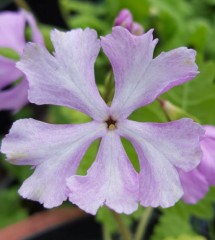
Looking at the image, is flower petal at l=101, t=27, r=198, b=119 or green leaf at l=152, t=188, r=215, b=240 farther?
green leaf at l=152, t=188, r=215, b=240

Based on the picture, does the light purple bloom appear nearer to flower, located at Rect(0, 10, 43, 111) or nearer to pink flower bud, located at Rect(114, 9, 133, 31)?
pink flower bud, located at Rect(114, 9, 133, 31)

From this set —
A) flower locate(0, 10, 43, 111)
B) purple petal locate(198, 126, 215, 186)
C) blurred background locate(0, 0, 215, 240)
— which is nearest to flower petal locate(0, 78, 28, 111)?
flower locate(0, 10, 43, 111)

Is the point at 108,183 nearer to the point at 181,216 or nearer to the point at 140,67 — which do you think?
the point at 140,67

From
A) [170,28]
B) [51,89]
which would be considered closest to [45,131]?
[51,89]

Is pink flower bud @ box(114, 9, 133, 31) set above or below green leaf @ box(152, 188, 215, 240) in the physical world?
above

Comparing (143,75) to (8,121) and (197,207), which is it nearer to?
(197,207)

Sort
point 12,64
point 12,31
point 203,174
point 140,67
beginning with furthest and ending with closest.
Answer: point 12,31 → point 12,64 → point 203,174 → point 140,67

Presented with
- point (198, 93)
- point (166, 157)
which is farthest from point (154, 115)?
point (166, 157)

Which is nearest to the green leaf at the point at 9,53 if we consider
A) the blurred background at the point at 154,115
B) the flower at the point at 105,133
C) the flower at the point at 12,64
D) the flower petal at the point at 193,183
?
the flower at the point at 12,64

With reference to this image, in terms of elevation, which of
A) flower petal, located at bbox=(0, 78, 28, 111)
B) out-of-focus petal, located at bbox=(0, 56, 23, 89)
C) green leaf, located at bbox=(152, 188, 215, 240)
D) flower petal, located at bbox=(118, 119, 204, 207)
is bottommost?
green leaf, located at bbox=(152, 188, 215, 240)
